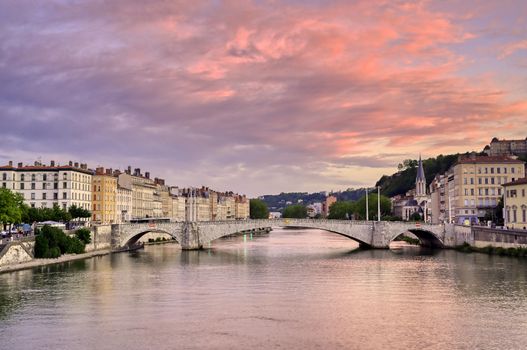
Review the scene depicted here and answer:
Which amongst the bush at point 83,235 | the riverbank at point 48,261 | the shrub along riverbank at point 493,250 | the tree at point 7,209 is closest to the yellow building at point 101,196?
the riverbank at point 48,261

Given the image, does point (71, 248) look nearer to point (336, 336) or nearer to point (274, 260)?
point (274, 260)

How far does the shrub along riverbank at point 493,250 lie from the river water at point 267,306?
2.04 meters

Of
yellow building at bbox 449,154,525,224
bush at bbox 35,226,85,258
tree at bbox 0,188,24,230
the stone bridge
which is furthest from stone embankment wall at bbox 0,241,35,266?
yellow building at bbox 449,154,525,224

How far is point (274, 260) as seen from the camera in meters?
62.7

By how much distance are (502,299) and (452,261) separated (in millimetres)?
23338

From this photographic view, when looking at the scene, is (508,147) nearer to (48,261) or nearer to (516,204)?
(516,204)

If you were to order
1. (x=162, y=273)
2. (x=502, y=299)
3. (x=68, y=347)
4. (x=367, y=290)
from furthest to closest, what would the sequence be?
(x=162, y=273), (x=367, y=290), (x=502, y=299), (x=68, y=347)

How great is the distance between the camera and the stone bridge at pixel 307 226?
77.2 m

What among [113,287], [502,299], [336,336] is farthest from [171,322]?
[502,299]

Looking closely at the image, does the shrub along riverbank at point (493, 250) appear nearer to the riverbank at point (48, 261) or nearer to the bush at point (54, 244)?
the riverbank at point (48, 261)

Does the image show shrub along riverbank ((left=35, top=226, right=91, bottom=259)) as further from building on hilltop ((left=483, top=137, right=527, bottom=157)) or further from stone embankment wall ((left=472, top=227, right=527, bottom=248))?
building on hilltop ((left=483, top=137, right=527, bottom=157))

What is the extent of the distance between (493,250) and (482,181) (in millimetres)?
23102

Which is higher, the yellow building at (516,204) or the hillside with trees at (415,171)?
the hillside with trees at (415,171)

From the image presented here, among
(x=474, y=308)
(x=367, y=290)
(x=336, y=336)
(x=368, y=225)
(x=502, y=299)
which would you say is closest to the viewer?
(x=336, y=336)
